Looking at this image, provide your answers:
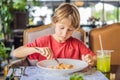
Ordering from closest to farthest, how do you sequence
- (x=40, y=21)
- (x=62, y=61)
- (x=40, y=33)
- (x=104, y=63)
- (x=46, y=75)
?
1. (x=46, y=75)
2. (x=104, y=63)
3. (x=62, y=61)
4. (x=40, y=33)
5. (x=40, y=21)

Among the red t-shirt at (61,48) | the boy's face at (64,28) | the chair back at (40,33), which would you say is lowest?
the red t-shirt at (61,48)

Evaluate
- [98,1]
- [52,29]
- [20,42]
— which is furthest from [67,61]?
[98,1]

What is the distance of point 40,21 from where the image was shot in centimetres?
722

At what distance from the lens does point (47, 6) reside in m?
8.22

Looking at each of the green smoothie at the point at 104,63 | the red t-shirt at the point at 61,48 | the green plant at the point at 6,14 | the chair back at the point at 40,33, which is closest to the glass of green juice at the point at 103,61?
the green smoothie at the point at 104,63

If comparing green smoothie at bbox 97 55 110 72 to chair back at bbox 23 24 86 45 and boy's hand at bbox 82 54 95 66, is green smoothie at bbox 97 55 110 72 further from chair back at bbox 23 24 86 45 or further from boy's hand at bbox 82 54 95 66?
chair back at bbox 23 24 86 45

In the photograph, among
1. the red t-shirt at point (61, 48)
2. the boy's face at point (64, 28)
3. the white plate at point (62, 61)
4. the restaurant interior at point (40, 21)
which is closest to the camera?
the white plate at point (62, 61)

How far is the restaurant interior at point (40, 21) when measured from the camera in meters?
2.29

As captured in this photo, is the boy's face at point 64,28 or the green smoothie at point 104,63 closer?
the green smoothie at point 104,63

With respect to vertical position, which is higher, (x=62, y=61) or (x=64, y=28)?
(x=64, y=28)

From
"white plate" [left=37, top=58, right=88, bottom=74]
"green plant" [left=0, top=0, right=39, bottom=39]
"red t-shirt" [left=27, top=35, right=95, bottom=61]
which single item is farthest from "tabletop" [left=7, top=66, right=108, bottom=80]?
"green plant" [left=0, top=0, right=39, bottom=39]

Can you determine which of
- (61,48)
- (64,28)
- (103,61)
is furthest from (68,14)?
(103,61)

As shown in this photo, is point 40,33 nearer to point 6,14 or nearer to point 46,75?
point 46,75

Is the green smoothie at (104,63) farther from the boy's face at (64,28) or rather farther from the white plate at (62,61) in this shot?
the boy's face at (64,28)
